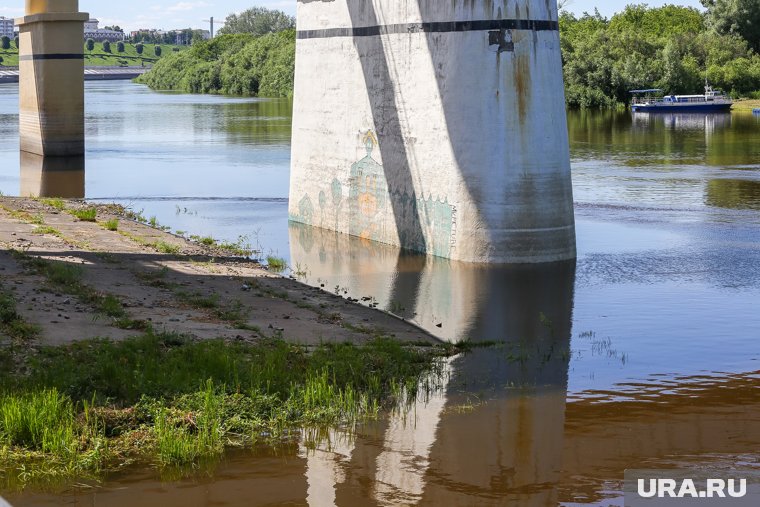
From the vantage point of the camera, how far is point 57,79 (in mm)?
51062

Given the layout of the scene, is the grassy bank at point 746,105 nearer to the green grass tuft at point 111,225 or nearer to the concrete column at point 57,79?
the concrete column at point 57,79

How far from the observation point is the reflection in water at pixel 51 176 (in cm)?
3938

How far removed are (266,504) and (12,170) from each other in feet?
130

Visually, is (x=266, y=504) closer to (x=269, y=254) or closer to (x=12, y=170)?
(x=269, y=254)

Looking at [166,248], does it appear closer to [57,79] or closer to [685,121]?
[57,79]

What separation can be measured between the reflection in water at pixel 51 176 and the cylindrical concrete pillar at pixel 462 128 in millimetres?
14944

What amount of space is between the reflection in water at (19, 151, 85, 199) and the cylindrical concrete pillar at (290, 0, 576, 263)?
1494cm

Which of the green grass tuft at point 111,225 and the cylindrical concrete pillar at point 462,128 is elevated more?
the cylindrical concrete pillar at point 462,128

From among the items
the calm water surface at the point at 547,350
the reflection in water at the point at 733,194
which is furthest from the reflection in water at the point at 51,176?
the reflection in water at the point at 733,194

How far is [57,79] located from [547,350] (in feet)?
127

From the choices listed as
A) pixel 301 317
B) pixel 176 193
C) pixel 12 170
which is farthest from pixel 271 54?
pixel 301 317

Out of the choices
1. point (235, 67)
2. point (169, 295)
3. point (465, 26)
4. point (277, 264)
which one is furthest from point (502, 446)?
point (235, 67)

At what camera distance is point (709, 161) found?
45.9 meters

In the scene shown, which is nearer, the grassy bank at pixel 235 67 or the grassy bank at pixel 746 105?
the grassy bank at pixel 746 105
